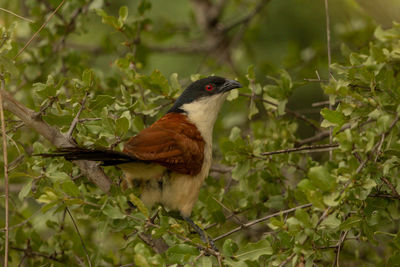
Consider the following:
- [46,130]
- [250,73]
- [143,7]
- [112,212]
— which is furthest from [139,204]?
[143,7]

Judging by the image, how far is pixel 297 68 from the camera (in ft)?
15.1

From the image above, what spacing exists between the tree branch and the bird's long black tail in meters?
0.09

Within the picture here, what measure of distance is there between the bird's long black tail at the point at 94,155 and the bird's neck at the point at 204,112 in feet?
3.00

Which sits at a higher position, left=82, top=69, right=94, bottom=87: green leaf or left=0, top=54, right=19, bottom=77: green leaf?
left=0, top=54, right=19, bottom=77: green leaf

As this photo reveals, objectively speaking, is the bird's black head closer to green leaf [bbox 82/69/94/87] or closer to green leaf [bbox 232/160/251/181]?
green leaf [bbox 232/160/251/181]

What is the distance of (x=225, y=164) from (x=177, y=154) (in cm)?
84

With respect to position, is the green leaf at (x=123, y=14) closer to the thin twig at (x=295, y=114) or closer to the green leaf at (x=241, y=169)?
the thin twig at (x=295, y=114)

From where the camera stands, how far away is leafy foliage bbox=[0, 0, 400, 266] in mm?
2162

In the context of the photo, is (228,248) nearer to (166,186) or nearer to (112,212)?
(112,212)

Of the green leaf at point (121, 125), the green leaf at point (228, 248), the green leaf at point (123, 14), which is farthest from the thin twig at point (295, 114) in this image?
the green leaf at point (228, 248)

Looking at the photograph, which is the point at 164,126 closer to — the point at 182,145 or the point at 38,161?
the point at 182,145

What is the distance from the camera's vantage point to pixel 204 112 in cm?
342

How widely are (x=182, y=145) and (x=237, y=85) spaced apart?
2.07 ft

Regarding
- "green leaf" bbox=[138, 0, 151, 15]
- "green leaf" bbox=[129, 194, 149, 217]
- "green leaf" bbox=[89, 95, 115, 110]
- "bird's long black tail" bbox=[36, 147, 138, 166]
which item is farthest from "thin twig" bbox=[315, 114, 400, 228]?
"green leaf" bbox=[138, 0, 151, 15]
